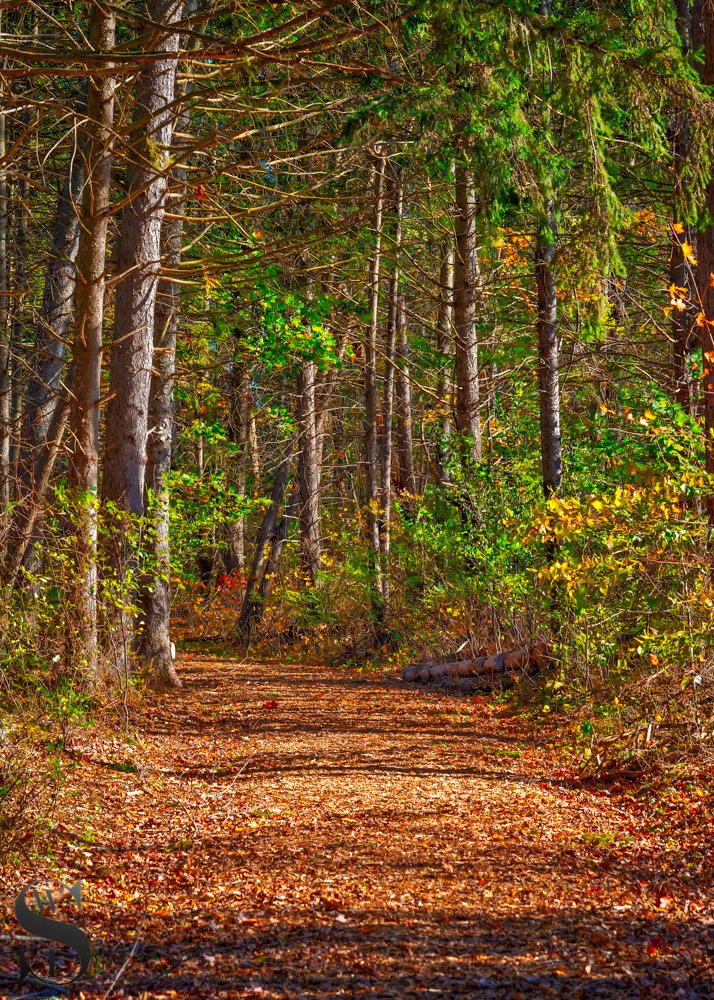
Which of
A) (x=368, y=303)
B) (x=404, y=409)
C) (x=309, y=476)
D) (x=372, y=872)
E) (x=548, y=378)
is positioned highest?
(x=368, y=303)

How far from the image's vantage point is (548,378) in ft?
36.5

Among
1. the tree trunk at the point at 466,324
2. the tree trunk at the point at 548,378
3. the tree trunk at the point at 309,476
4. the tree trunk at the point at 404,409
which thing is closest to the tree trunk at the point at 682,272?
the tree trunk at the point at 548,378

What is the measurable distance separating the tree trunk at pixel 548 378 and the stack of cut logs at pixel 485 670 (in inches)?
72.8

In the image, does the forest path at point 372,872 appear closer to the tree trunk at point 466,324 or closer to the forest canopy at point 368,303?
the forest canopy at point 368,303

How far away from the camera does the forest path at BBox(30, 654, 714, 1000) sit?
4086 millimetres

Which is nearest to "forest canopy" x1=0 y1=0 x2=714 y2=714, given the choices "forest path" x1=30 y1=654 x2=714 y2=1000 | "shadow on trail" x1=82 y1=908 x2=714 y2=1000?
"forest path" x1=30 y1=654 x2=714 y2=1000

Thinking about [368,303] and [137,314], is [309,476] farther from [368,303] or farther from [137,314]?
[137,314]

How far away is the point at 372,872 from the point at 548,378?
22.9 feet

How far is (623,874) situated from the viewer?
5562 mm

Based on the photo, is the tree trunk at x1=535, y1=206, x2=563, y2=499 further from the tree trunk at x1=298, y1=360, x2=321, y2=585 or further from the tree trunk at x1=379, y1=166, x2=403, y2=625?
the tree trunk at x1=298, y1=360, x2=321, y2=585

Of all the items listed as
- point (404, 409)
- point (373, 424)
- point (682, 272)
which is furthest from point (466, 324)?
point (404, 409)

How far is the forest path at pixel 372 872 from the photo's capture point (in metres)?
4.09

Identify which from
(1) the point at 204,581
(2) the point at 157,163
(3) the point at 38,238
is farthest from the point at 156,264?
(1) the point at 204,581

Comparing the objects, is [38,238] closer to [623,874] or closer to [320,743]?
[320,743]
